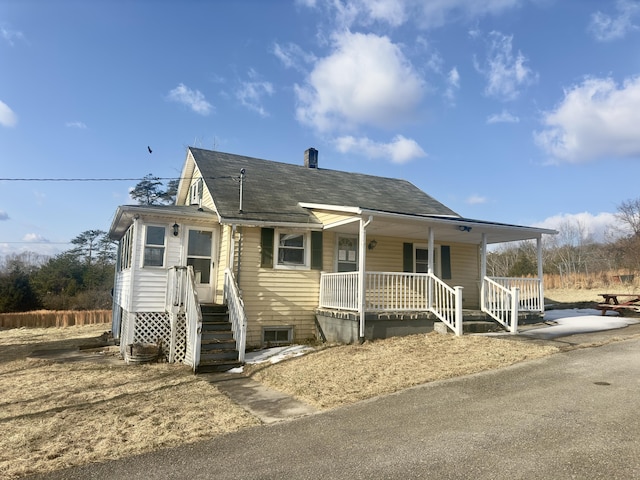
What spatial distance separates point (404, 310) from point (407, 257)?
11.2ft

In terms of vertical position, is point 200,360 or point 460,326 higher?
point 460,326

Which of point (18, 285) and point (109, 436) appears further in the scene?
point (18, 285)

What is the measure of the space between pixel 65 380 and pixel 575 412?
28.2 feet

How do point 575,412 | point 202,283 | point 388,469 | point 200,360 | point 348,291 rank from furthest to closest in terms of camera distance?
point 202,283 < point 348,291 < point 200,360 < point 575,412 < point 388,469

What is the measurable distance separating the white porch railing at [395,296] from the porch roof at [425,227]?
1332 mm

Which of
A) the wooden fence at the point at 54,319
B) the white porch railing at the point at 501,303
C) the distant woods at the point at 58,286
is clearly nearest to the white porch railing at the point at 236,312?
the white porch railing at the point at 501,303

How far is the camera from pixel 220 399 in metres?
6.73

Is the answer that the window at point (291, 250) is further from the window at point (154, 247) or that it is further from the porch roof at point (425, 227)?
the window at point (154, 247)

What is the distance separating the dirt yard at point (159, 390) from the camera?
482 cm

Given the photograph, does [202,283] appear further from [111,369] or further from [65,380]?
[65,380]

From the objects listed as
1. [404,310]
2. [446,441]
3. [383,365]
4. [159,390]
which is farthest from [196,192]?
[446,441]

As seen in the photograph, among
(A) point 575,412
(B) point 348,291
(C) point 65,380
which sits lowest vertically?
(C) point 65,380

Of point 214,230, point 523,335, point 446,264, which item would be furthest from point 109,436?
point 446,264

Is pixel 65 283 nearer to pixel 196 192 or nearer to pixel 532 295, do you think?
pixel 196 192
